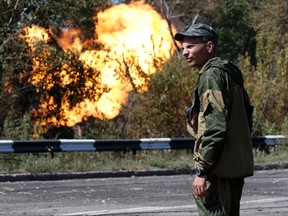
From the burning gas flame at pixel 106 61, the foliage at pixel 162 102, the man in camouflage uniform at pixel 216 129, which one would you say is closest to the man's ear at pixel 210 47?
the man in camouflage uniform at pixel 216 129

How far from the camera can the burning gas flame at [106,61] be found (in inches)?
1106

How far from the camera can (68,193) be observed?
1488cm

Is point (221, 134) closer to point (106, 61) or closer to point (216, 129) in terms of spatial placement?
point (216, 129)

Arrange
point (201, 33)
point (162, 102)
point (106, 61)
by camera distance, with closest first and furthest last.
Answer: point (201, 33)
point (162, 102)
point (106, 61)

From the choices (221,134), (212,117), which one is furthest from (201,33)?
(221,134)

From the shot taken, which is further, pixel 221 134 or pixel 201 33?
pixel 201 33

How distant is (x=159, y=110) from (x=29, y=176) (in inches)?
447

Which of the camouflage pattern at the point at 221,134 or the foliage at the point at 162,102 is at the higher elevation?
the camouflage pattern at the point at 221,134

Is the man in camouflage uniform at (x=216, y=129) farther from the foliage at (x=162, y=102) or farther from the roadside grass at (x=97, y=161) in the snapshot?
the foliage at (x=162, y=102)

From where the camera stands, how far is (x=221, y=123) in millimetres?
5820

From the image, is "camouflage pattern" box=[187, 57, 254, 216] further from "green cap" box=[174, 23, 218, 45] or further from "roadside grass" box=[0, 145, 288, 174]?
"roadside grass" box=[0, 145, 288, 174]

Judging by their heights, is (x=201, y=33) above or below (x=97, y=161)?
above

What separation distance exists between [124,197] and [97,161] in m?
6.78

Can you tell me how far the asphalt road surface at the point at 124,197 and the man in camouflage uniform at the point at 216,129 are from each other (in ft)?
19.0
